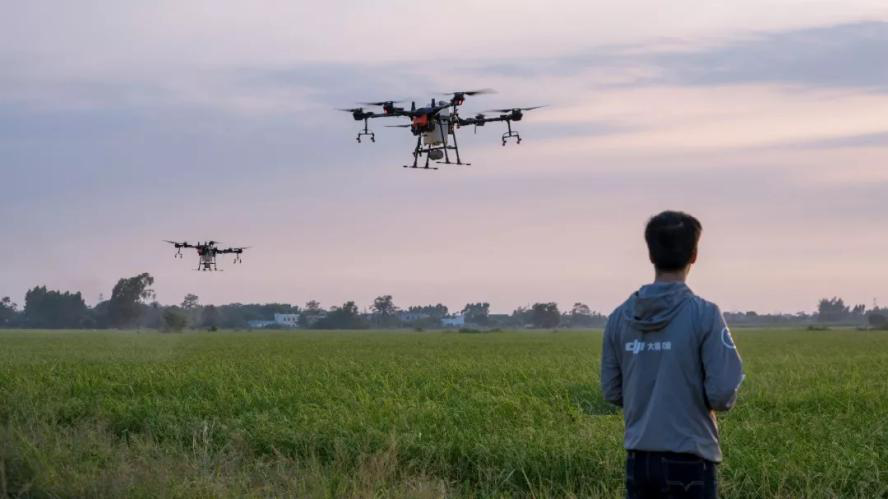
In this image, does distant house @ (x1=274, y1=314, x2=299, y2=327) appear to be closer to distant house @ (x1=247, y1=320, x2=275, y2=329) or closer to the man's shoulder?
distant house @ (x1=247, y1=320, x2=275, y2=329)

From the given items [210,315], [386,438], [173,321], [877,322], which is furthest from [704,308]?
[210,315]

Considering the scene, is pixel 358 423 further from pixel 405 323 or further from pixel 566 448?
pixel 405 323

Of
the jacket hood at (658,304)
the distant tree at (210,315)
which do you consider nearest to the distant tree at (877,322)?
the distant tree at (210,315)

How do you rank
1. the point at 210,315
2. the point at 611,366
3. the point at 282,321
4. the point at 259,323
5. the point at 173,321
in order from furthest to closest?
the point at 282,321, the point at 259,323, the point at 210,315, the point at 173,321, the point at 611,366

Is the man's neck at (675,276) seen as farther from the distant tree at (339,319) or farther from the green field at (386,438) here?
the distant tree at (339,319)

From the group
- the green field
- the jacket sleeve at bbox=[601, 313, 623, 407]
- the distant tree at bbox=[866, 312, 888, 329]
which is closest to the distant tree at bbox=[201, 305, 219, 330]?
the distant tree at bbox=[866, 312, 888, 329]

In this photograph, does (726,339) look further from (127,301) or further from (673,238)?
(127,301)
